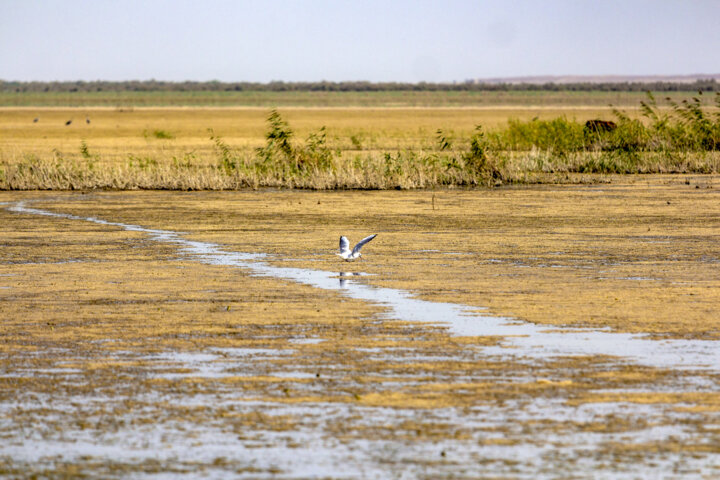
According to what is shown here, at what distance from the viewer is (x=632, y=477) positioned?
6.95m

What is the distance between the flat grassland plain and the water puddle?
0.04 metres

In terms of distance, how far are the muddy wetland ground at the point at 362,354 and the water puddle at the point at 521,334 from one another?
0.12 ft

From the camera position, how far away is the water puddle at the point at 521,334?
33.8 feet

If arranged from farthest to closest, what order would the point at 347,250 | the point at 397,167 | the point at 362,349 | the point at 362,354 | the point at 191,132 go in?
1. the point at 191,132
2. the point at 397,167
3. the point at 347,250
4. the point at 362,349
5. the point at 362,354

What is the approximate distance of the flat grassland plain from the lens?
7.51 m

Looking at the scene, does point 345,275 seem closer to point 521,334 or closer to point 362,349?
point 521,334

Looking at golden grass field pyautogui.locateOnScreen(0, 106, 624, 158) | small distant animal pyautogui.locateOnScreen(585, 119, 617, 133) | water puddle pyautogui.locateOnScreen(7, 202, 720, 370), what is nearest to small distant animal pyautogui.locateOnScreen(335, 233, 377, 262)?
water puddle pyautogui.locateOnScreen(7, 202, 720, 370)

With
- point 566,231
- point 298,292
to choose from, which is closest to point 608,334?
point 298,292

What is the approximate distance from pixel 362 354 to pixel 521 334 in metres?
1.71

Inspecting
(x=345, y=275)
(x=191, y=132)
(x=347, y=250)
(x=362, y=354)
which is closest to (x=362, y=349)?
(x=362, y=354)

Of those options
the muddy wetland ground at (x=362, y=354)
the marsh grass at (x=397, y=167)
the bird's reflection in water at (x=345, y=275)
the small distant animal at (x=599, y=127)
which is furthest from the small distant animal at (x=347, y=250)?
the small distant animal at (x=599, y=127)

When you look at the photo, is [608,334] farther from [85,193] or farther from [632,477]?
[85,193]

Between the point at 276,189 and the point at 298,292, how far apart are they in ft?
57.3

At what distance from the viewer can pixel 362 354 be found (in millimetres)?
10352
